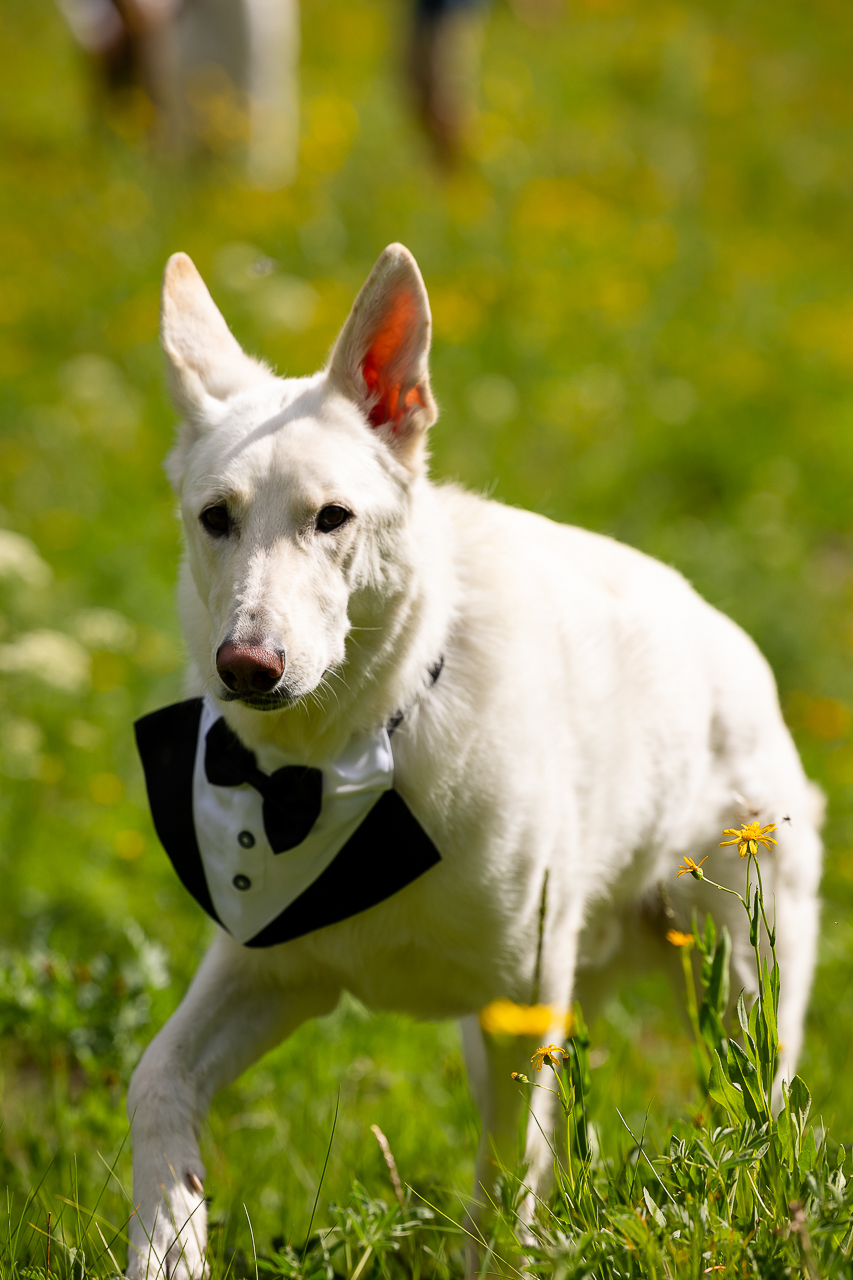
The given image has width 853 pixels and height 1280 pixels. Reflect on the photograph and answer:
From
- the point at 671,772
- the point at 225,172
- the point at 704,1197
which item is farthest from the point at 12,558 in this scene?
the point at 225,172

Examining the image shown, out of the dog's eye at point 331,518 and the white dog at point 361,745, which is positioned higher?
the dog's eye at point 331,518

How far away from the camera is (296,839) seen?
2.55m

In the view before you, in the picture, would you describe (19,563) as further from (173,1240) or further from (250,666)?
(173,1240)

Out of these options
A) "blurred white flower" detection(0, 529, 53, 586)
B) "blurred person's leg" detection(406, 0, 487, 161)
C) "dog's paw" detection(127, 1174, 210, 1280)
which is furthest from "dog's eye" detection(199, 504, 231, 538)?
"blurred person's leg" detection(406, 0, 487, 161)

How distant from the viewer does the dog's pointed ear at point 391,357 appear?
2.54 metres

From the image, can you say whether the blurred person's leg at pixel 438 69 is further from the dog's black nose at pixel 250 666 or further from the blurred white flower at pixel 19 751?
the dog's black nose at pixel 250 666

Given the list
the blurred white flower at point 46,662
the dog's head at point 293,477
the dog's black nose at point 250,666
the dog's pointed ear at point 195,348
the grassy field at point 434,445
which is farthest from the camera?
the blurred white flower at point 46,662

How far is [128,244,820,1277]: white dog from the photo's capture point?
2412mm

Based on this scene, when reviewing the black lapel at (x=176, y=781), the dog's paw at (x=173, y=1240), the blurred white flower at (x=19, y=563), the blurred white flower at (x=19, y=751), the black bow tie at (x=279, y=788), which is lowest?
the blurred white flower at (x=19, y=751)

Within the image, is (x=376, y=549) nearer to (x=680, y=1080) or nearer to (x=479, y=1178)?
(x=479, y=1178)

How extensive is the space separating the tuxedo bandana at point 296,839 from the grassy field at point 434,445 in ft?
2.11

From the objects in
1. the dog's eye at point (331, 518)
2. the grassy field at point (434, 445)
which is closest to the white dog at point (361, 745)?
the dog's eye at point (331, 518)

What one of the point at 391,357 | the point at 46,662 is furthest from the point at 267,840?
the point at 46,662

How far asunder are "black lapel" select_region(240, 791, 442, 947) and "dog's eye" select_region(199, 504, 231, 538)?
67 cm
